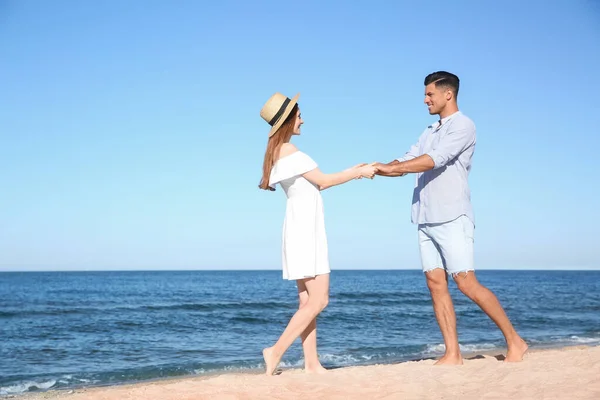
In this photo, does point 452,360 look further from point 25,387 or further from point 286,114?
point 25,387

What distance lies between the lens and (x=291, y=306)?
789 inches

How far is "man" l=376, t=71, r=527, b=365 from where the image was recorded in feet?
15.6

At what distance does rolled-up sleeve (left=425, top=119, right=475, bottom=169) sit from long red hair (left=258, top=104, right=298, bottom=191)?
1096mm

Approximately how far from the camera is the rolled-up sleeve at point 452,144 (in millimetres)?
4719

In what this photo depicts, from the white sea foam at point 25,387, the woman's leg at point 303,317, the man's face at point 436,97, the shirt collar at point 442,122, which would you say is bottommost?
the white sea foam at point 25,387

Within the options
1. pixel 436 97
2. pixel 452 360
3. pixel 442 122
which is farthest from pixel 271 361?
pixel 436 97

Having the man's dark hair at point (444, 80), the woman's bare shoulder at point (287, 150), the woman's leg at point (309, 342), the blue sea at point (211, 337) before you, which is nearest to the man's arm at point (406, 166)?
the man's dark hair at point (444, 80)

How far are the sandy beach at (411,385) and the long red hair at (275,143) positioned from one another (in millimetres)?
1433

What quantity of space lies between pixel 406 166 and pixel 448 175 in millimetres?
380

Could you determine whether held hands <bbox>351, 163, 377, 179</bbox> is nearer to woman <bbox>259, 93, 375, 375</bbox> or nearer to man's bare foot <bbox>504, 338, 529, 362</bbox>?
woman <bbox>259, 93, 375, 375</bbox>

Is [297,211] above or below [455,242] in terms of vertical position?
above

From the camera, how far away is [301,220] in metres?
4.43

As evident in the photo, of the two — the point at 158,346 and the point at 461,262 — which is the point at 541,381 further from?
the point at 158,346

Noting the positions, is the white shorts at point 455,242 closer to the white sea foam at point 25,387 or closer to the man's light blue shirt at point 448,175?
the man's light blue shirt at point 448,175
